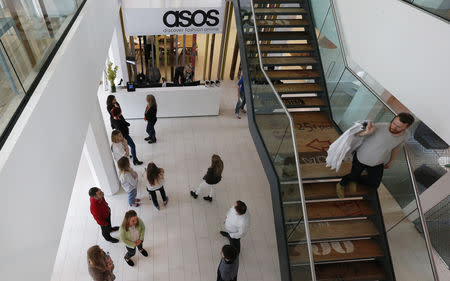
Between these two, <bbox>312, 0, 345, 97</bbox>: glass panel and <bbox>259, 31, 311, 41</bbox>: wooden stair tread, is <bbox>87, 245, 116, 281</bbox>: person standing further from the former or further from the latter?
<bbox>259, 31, 311, 41</bbox>: wooden stair tread

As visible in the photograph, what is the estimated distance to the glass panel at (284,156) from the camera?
4.22 m

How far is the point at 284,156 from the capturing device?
185 inches

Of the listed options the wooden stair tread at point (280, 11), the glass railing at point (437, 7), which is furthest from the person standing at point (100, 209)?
the glass railing at point (437, 7)

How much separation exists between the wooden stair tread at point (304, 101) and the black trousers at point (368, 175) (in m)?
2.05

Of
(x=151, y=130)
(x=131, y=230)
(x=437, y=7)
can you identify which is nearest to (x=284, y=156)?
(x=131, y=230)

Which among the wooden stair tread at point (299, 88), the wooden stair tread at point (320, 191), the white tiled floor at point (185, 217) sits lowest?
the white tiled floor at point (185, 217)

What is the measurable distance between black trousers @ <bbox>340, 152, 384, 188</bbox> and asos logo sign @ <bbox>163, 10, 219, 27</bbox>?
6.14 metres

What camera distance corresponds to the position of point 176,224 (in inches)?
243

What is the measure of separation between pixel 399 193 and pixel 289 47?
162 inches

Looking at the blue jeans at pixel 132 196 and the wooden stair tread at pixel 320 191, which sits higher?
the wooden stair tread at pixel 320 191

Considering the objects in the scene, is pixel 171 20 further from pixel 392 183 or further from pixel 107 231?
pixel 392 183

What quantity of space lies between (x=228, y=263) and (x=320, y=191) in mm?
1941

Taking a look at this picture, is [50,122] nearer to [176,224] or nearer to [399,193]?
[176,224]

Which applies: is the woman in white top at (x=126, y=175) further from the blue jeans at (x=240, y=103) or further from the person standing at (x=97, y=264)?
the blue jeans at (x=240, y=103)
